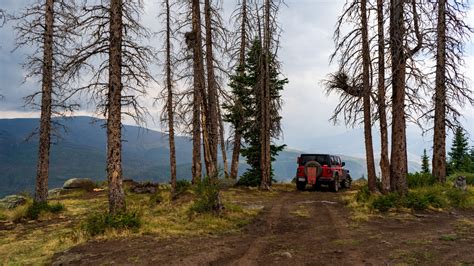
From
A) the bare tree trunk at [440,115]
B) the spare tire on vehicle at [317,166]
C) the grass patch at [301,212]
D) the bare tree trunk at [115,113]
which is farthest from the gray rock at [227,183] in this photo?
the bare tree trunk at [115,113]

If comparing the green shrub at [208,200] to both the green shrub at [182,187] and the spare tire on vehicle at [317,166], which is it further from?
the spare tire on vehicle at [317,166]

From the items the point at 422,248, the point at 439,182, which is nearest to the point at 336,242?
the point at 422,248

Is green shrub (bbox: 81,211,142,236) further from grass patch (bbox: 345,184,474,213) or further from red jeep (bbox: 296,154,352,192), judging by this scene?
red jeep (bbox: 296,154,352,192)

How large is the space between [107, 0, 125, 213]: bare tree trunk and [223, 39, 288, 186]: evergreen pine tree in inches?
566

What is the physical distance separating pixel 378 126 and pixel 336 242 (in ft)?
29.9

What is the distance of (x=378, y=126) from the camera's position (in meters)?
16.7

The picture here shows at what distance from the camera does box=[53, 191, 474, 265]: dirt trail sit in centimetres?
751

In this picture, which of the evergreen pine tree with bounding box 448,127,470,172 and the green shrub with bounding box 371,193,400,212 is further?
the evergreen pine tree with bounding box 448,127,470,172

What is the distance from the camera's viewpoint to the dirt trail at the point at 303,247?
7508 mm

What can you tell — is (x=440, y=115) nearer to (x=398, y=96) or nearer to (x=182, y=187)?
(x=398, y=96)

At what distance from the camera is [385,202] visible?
13.8 m

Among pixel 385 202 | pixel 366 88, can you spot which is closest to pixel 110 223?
pixel 385 202

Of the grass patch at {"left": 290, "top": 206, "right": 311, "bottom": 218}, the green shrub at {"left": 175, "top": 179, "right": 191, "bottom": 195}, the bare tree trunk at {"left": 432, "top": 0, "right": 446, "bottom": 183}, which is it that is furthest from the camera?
the green shrub at {"left": 175, "top": 179, "right": 191, "bottom": 195}

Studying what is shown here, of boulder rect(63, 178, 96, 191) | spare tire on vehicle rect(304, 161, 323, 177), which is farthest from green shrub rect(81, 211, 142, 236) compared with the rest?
boulder rect(63, 178, 96, 191)
